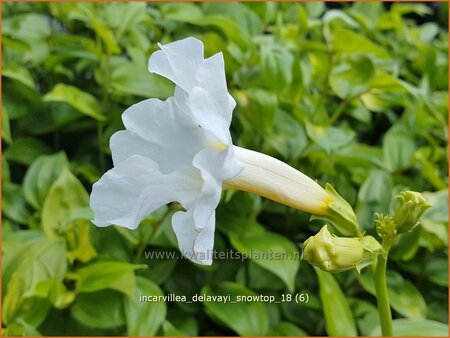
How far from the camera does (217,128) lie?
457 mm

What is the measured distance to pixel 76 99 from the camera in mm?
919

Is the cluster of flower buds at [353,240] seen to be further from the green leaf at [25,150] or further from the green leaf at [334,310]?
the green leaf at [25,150]

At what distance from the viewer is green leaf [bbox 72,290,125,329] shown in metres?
0.76

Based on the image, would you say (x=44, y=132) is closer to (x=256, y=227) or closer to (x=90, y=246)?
(x=90, y=246)

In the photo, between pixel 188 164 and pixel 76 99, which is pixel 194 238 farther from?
pixel 76 99

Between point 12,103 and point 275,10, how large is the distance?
0.56m

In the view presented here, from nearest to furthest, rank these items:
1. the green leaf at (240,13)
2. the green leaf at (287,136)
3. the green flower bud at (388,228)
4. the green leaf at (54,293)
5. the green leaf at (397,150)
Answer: the green flower bud at (388,228)
the green leaf at (54,293)
the green leaf at (287,136)
the green leaf at (397,150)
the green leaf at (240,13)

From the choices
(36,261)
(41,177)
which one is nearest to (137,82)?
(41,177)

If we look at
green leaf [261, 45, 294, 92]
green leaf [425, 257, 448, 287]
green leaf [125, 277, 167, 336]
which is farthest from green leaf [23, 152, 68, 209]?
green leaf [425, 257, 448, 287]

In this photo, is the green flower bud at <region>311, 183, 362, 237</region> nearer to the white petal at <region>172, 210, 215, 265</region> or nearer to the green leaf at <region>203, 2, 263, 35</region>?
the white petal at <region>172, 210, 215, 265</region>

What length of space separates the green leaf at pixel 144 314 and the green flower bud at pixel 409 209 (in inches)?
14.1

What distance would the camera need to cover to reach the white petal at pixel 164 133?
1.60 ft

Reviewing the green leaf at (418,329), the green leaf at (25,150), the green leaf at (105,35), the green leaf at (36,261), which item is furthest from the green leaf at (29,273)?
the green leaf at (418,329)

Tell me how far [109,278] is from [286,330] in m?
0.26
